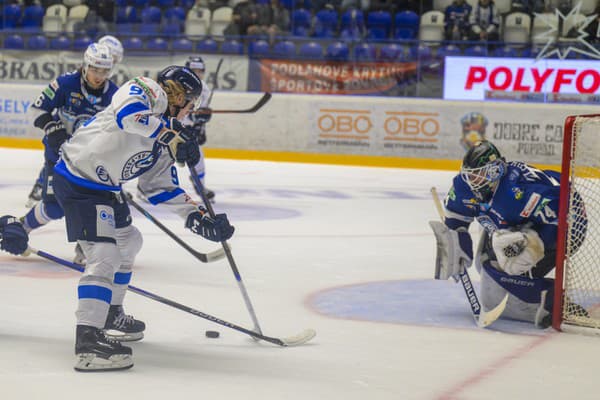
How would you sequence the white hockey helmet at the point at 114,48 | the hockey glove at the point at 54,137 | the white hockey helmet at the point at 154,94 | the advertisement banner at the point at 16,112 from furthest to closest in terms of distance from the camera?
the advertisement banner at the point at 16,112
the white hockey helmet at the point at 114,48
the hockey glove at the point at 54,137
the white hockey helmet at the point at 154,94

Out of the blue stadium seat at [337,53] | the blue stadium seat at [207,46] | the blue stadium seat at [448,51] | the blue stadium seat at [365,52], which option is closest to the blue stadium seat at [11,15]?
the blue stadium seat at [207,46]

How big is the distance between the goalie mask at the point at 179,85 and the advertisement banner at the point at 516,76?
→ 8.16m

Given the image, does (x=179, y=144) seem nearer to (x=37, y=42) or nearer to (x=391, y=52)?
(x=391, y=52)

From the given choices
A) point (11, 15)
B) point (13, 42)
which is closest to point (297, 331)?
point (13, 42)

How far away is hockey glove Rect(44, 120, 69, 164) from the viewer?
5254 mm

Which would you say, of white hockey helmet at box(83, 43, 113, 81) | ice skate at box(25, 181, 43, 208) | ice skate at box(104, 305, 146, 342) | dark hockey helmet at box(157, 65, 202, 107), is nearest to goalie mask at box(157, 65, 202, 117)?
dark hockey helmet at box(157, 65, 202, 107)

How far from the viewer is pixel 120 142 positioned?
3285mm

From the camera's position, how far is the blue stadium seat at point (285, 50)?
11695mm

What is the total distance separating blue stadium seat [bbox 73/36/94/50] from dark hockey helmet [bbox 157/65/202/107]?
9.00 m

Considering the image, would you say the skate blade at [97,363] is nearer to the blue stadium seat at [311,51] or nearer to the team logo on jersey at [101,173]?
the team logo on jersey at [101,173]

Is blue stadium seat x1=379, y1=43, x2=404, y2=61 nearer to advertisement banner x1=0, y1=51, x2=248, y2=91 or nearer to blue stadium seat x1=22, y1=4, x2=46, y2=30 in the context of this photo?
advertisement banner x1=0, y1=51, x2=248, y2=91

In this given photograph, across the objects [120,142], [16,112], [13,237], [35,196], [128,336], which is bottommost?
[16,112]

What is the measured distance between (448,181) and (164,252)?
5019mm

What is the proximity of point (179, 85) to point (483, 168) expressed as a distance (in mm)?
1283
